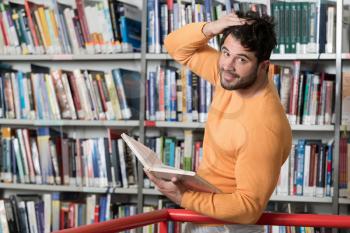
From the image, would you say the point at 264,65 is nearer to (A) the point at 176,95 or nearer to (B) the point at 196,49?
(B) the point at 196,49

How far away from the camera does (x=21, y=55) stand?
3570 mm

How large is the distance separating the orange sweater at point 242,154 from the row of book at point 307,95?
1359mm

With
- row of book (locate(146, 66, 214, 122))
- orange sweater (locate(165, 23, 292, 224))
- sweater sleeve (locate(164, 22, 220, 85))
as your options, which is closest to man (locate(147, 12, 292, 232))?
orange sweater (locate(165, 23, 292, 224))

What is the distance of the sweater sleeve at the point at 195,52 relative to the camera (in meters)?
1.96

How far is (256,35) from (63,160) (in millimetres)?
2069

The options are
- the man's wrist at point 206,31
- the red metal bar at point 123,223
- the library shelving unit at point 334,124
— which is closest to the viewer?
the red metal bar at point 123,223

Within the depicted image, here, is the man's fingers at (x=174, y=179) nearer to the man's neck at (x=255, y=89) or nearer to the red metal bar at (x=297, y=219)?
the red metal bar at (x=297, y=219)

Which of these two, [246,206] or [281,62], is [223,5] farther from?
[246,206]

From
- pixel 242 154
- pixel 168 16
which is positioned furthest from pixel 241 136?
pixel 168 16

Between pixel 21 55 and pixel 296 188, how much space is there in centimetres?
172

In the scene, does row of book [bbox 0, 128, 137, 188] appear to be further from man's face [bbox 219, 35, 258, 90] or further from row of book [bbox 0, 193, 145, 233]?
man's face [bbox 219, 35, 258, 90]

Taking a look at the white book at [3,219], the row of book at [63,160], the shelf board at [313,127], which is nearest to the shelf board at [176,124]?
the row of book at [63,160]

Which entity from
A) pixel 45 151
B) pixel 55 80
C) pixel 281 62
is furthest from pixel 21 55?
pixel 281 62

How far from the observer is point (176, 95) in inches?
130
